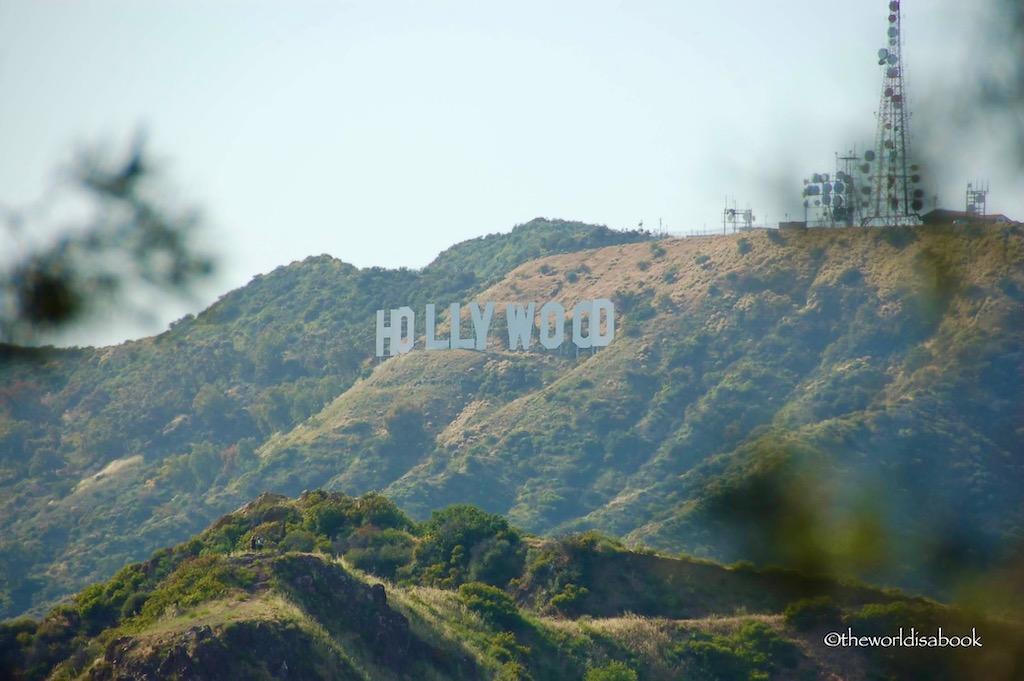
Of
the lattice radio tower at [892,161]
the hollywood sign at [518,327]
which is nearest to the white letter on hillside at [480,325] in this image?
the hollywood sign at [518,327]

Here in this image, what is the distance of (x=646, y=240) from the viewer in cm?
16050

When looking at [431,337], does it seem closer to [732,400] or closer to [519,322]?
[519,322]

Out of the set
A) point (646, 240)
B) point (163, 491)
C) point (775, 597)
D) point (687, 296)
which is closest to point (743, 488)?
point (775, 597)

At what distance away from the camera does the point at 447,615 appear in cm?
5147

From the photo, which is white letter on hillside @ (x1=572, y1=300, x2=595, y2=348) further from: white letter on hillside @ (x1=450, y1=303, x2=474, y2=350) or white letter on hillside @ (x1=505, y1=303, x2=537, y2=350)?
white letter on hillside @ (x1=450, y1=303, x2=474, y2=350)

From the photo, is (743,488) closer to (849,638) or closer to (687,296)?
(849,638)

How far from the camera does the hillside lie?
333 ft

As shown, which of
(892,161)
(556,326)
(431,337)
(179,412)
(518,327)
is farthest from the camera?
(179,412)

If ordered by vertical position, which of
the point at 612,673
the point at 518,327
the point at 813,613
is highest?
the point at 518,327

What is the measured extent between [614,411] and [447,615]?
77555 mm

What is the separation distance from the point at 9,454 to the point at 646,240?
214 ft

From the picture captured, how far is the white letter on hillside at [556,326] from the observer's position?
134 m

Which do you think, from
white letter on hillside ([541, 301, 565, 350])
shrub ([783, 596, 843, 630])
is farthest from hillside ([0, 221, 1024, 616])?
shrub ([783, 596, 843, 630])

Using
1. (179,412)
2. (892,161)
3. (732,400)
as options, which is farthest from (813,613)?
(179,412)
